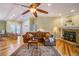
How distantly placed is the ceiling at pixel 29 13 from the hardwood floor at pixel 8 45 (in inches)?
24.5

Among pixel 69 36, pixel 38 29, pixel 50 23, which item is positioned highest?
pixel 50 23

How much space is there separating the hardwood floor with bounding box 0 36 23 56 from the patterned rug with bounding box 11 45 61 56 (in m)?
0.12

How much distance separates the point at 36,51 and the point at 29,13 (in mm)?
1070

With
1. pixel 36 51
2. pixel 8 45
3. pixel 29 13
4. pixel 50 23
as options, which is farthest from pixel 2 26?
pixel 50 23

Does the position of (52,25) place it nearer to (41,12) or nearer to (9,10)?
(41,12)

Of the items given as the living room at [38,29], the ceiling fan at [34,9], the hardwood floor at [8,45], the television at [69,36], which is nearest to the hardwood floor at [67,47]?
the living room at [38,29]

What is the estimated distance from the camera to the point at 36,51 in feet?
12.8

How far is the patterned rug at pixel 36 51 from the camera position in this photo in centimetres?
389

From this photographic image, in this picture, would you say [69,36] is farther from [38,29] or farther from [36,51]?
[36,51]

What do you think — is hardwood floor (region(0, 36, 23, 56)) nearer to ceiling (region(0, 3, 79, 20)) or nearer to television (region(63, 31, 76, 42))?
ceiling (region(0, 3, 79, 20))

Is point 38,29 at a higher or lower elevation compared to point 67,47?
higher

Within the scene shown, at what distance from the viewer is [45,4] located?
3.76 metres

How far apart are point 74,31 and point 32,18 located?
1.23 meters

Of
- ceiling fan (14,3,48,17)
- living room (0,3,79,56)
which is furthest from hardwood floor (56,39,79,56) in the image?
ceiling fan (14,3,48,17)
